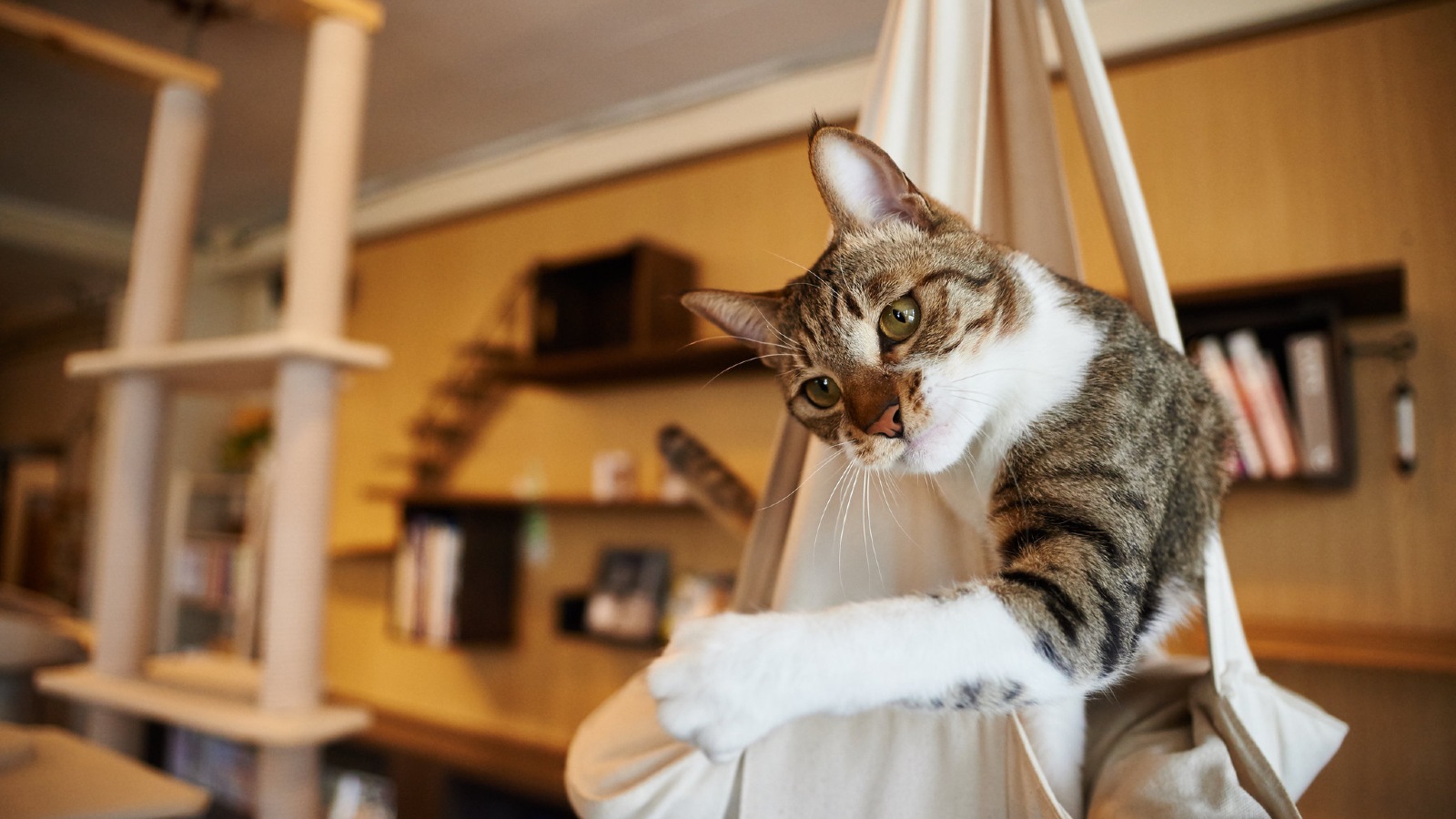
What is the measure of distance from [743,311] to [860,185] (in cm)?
16

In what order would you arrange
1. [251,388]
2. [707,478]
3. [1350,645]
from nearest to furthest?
[707,478]
[251,388]
[1350,645]

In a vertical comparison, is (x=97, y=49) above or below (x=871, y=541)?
above

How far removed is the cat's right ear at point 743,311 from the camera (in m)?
0.69

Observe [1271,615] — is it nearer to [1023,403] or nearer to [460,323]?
[1023,403]

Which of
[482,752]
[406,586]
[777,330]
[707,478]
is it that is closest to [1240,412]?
[707,478]

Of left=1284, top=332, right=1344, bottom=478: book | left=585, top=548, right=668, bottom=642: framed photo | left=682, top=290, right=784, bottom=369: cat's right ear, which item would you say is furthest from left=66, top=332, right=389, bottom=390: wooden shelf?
left=1284, top=332, right=1344, bottom=478: book

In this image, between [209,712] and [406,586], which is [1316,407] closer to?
[209,712]

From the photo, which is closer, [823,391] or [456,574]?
[823,391]

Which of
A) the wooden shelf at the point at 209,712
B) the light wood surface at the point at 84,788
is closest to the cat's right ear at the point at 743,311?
the light wood surface at the point at 84,788

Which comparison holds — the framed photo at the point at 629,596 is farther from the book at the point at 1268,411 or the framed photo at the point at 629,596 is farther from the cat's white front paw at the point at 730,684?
the cat's white front paw at the point at 730,684

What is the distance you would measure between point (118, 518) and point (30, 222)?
3.05 metres

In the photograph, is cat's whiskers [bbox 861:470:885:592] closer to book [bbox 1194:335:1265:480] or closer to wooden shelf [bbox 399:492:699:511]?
book [bbox 1194:335:1265:480]

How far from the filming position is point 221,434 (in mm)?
4375

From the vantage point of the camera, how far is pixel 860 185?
0.61 meters
